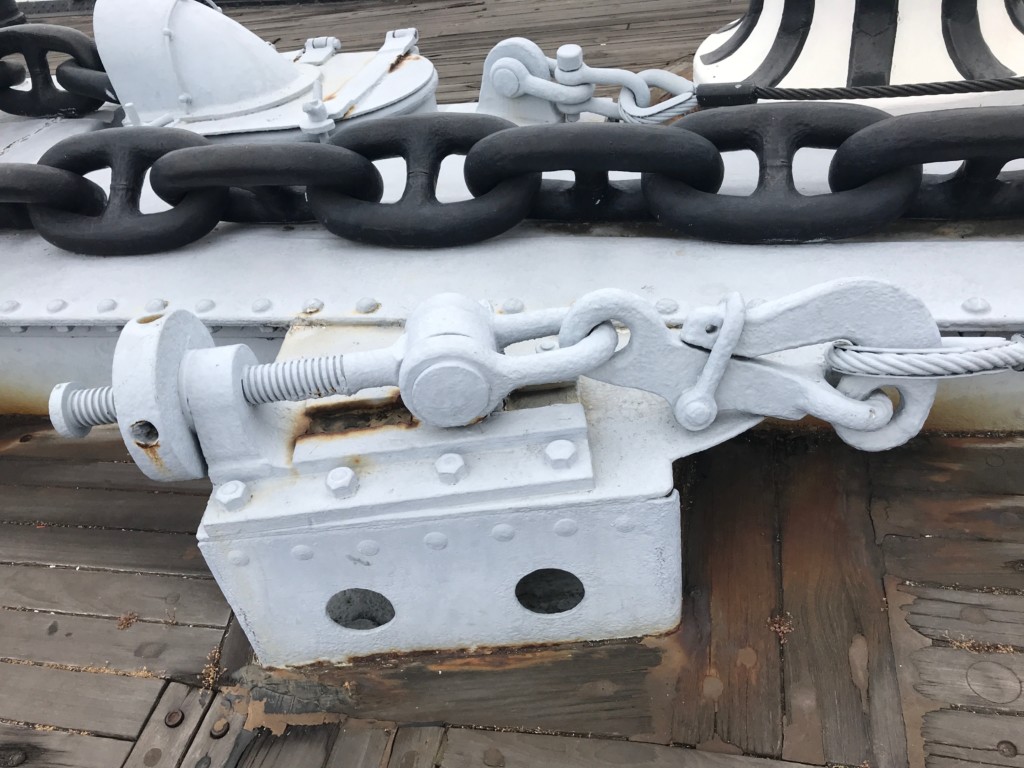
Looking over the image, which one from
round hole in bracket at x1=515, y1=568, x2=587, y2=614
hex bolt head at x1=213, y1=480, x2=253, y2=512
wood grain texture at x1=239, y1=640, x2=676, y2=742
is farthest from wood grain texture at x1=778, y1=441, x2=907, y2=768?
hex bolt head at x1=213, y1=480, x2=253, y2=512

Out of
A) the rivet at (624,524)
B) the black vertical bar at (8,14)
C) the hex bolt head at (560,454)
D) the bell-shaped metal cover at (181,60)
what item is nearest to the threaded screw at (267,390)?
the hex bolt head at (560,454)

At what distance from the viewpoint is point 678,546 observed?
103cm

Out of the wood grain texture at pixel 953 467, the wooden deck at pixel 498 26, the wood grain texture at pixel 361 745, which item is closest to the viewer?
the wood grain texture at pixel 361 745

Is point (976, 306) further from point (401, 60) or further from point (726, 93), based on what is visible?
point (401, 60)

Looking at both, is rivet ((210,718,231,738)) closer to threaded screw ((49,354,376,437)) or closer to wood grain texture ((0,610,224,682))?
wood grain texture ((0,610,224,682))

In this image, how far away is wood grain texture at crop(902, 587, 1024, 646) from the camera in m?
1.10

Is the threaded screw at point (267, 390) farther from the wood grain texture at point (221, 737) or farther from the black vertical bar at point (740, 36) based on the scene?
the black vertical bar at point (740, 36)

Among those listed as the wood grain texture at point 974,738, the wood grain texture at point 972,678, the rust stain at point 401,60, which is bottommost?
the wood grain texture at point 974,738

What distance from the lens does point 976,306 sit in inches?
44.1

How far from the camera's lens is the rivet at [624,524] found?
39.0 inches

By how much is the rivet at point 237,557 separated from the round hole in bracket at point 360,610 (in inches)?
7.8

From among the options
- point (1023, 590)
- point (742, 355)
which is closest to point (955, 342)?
point (742, 355)

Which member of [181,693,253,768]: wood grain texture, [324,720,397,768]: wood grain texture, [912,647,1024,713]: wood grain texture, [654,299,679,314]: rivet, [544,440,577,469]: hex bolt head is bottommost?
[912,647,1024,713]: wood grain texture

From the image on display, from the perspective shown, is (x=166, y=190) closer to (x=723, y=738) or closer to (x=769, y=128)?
(x=769, y=128)
